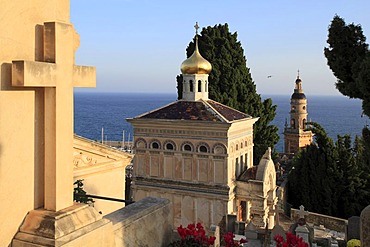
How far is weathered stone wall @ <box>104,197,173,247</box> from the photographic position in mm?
3471

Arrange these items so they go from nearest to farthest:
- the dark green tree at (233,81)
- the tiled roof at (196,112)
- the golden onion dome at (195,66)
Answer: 1. the tiled roof at (196,112)
2. the golden onion dome at (195,66)
3. the dark green tree at (233,81)

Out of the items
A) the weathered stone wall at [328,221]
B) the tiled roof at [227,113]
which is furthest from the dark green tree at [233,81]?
the weathered stone wall at [328,221]

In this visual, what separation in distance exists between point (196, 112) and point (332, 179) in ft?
32.3

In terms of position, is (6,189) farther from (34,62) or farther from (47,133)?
(34,62)

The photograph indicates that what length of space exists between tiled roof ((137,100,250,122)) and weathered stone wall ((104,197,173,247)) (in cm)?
1420

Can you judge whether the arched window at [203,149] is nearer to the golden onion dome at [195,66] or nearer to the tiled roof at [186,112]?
the tiled roof at [186,112]

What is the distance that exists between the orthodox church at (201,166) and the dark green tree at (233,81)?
9.09 metres

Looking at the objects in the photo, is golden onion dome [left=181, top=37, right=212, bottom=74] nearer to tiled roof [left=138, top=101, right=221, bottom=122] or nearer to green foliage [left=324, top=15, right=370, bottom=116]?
tiled roof [left=138, top=101, right=221, bottom=122]

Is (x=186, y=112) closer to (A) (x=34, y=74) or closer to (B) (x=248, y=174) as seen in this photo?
(B) (x=248, y=174)

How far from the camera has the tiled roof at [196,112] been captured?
744 inches

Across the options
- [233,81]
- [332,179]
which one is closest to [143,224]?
[332,179]

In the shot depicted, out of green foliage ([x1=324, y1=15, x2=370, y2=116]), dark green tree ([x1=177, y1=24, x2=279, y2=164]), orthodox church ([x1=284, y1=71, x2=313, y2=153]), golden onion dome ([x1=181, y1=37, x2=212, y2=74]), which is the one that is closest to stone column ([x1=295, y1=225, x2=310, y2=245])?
green foliage ([x1=324, y1=15, x2=370, y2=116])

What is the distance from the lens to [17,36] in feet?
8.34

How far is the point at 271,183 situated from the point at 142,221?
16.9 meters
